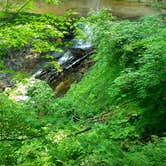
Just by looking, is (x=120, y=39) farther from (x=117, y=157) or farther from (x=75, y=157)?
(x=117, y=157)

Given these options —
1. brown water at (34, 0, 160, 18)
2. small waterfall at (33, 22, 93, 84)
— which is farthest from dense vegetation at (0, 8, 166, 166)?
brown water at (34, 0, 160, 18)

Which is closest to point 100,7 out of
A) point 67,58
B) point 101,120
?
point 67,58

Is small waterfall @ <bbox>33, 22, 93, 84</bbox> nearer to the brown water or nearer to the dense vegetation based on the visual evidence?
the dense vegetation

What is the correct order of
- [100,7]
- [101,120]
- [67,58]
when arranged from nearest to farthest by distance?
[101,120] → [67,58] → [100,7]

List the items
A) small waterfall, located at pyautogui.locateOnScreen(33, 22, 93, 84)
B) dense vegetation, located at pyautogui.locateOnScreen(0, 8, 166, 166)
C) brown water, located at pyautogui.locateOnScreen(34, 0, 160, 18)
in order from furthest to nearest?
brown water, located at pyautogui.locateOnScreen(34, 0, 160, 18)
small waterfall, located at pyautogui.locateOnScreen(33, 22, 93, 84)
dense vegetation, located at pyautogui.locateOnScreen(0, 8, 166, 166)

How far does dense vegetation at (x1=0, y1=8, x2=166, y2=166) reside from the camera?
3275mm

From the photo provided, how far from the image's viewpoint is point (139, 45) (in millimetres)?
5242

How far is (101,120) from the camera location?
483 cm

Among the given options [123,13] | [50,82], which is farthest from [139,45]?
[123,13]

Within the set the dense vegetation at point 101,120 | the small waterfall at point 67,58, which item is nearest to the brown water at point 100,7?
the small waterfall at point 67,58

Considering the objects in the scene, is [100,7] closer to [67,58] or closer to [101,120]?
[67,58]

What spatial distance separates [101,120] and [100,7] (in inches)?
434

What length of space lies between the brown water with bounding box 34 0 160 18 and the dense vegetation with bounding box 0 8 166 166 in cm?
856

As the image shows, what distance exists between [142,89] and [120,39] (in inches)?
73.0
